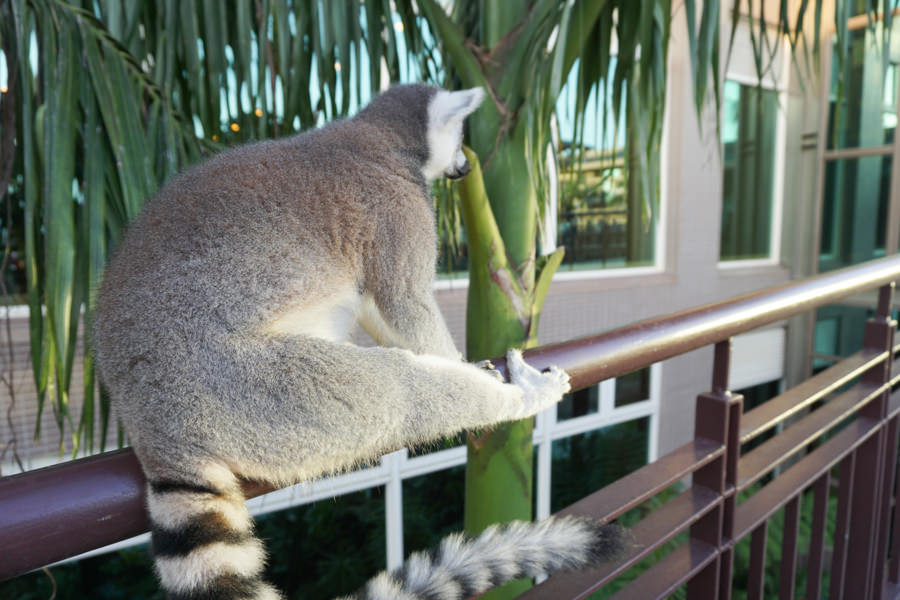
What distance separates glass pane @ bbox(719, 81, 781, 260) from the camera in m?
7.32

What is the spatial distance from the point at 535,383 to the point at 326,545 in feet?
14.3

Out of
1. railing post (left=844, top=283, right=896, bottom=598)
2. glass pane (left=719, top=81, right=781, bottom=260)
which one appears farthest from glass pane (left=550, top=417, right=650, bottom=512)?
railing post (left=844, top=283, right=896, bottom=598)

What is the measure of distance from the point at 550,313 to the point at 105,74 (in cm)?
433

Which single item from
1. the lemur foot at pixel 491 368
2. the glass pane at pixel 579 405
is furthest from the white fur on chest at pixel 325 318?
the glass pane at pixel 579 405

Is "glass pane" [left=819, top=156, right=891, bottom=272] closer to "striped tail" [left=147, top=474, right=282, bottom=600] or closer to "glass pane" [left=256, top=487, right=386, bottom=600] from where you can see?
"glass pane" [left=256, top=487, right=386, bottom=600]

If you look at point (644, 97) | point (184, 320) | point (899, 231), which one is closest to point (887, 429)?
point (644, 97)

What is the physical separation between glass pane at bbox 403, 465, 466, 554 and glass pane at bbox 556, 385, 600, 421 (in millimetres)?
1248

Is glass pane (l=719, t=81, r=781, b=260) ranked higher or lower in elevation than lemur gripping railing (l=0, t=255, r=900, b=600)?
higher

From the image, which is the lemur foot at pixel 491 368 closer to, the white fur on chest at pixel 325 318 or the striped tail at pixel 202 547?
the white fur on chest at pixel 325 318

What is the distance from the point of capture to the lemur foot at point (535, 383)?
1.08 metres

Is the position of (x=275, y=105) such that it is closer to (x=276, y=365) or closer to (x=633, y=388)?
(x=276, y=365)

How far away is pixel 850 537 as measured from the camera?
1.85 metres

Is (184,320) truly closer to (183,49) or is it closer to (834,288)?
(183,49)

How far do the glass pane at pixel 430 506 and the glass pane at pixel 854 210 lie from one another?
5.94 metres
